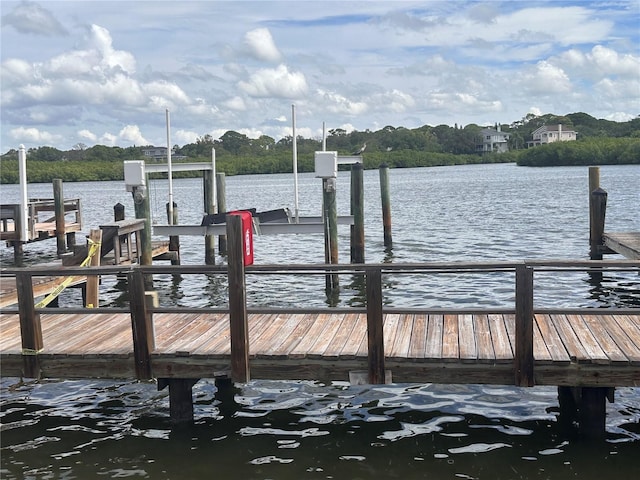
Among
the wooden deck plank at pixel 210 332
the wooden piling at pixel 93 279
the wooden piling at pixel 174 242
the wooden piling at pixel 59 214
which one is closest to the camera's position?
the wooden deck plank at pixel 210 332

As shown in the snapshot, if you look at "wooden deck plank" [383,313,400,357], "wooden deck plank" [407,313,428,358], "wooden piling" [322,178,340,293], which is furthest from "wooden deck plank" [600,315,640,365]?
"wooden piling" [322,178,340,293]

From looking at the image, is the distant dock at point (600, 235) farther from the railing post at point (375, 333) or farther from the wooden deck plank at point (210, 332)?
the railing post at point (375, 333)

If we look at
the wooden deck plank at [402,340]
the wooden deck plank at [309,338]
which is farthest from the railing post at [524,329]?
the wooden deck plank at [309,338]

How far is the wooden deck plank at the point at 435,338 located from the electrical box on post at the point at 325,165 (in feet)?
24.5

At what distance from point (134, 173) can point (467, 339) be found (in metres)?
10.5

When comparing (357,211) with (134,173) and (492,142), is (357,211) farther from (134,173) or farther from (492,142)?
(492,142)

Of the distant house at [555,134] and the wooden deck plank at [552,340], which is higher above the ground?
the distant house at [555,134]

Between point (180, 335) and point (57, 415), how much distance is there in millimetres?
2123

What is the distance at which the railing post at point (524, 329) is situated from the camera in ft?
23.6

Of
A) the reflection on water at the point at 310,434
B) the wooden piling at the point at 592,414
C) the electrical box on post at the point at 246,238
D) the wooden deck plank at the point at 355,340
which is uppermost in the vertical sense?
the electrical box on post at the point at 246,238

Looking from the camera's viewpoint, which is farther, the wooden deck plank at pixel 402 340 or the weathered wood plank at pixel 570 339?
the wooden deck plank at pixel 402 340

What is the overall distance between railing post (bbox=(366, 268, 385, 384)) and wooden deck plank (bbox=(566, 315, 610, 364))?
2.04 m

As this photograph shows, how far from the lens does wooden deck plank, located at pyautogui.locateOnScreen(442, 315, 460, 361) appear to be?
24.4 feet

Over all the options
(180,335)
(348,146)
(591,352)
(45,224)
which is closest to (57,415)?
(180,335)
